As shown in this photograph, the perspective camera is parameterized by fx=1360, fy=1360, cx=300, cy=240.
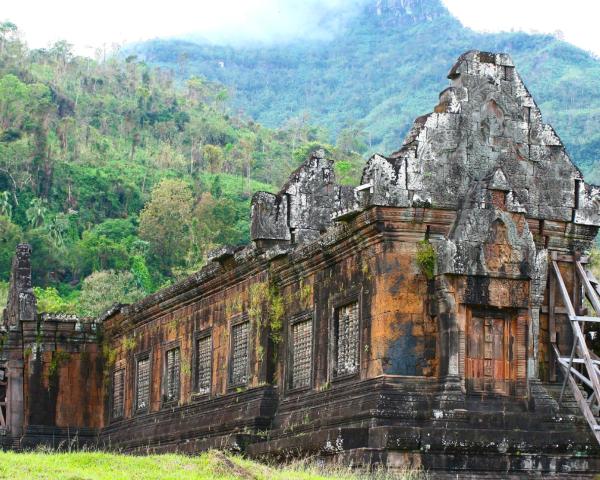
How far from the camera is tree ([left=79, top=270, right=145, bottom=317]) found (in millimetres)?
62750

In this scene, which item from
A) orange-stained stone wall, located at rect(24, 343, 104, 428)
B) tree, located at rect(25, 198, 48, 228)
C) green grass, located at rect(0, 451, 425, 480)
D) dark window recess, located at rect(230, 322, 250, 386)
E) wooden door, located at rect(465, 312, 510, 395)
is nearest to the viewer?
green grass, located at rect(0, 451, 425, 480)

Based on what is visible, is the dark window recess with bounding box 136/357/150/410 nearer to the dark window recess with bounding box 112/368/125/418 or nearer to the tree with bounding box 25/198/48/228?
the dark window recess with bounding box 112/368/125/418

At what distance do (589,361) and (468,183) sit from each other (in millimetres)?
3041

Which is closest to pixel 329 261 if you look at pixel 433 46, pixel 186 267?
pixel 186 267

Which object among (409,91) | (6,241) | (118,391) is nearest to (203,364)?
(118,391)

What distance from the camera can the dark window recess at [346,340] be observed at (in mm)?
19859

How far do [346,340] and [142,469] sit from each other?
555 centimetres

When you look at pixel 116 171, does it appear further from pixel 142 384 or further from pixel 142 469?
pixel 142 469

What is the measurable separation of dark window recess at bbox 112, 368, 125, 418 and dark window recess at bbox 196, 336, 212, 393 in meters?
5.29

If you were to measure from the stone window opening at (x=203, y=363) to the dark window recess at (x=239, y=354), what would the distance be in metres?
1.34

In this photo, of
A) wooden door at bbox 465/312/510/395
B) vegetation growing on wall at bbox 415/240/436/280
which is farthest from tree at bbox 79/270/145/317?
wooden door at bbox 465/312/510/395

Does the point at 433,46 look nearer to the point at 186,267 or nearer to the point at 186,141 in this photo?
the point at 186,141

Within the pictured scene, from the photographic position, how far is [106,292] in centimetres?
6462

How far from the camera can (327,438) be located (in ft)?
60.7
